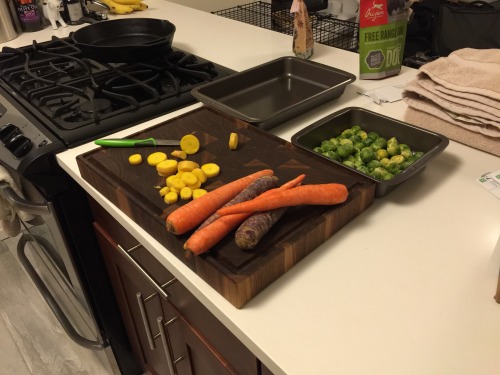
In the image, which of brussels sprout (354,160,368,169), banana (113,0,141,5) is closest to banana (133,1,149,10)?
banana (113,0,141,5)

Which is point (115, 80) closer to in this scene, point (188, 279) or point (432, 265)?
point (188, 279)

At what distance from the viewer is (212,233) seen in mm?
629

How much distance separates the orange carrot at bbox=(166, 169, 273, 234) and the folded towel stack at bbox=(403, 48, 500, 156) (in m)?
0.45

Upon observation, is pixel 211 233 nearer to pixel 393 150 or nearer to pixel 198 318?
pixel 198 318

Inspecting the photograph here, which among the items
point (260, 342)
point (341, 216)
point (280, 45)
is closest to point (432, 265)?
point (341, 216)

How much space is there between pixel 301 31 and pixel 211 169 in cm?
67

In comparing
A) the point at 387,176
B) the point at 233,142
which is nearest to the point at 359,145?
the point at 387,176

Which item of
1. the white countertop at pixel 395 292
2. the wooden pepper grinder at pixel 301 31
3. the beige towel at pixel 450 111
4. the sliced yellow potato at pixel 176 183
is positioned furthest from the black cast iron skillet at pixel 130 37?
the beige towel at pixel 450 111

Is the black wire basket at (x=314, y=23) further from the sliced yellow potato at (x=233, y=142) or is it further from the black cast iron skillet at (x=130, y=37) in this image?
the sliced yellow potato at (x=233, y=142)

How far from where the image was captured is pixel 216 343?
2.43 ft

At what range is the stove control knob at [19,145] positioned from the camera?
0.96m

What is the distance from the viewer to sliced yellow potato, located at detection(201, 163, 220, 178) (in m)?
0.79

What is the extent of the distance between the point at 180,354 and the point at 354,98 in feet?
2.42

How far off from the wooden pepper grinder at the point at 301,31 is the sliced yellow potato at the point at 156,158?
2.06 feet
